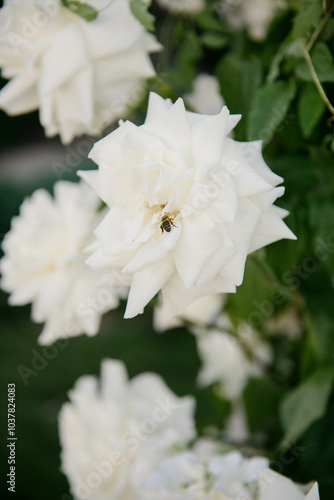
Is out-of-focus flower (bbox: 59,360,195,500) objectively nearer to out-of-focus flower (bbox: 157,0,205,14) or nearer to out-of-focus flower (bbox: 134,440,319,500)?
out-of-focus flower (bbox: 134,440,319,500)

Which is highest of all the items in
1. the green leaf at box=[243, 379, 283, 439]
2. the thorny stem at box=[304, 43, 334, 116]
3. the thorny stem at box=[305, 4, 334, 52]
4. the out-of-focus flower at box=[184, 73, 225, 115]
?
the thorny stem at box=[305, 4, 334, 52]

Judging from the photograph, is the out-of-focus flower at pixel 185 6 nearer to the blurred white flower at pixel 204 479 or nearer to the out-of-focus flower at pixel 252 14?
the out-of-focus flower at pixel 252 14

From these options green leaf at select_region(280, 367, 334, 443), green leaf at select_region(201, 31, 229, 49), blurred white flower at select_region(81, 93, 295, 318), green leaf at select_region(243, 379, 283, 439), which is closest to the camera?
blurred white flower at select_region(81, 93, 295, 318)

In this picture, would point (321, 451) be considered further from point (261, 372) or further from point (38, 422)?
point (38, 422)

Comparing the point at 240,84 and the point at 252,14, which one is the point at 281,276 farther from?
the point at 252,14

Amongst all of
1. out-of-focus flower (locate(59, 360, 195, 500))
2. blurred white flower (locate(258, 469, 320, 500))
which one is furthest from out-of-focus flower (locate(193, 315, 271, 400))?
blurred white flower (locate(258, 469, 320, 500))

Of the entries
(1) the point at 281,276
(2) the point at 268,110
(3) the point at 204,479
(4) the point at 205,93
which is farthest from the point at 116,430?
(4) the point at 205,93

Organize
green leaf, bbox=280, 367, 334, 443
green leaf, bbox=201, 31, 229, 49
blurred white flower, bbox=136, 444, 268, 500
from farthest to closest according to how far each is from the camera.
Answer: green leaf, bbox=201, 31, 229, 49
green leaf, bbox=280, 367, 334, 443
blurred white flower, bbox=136, 444, 268, 500

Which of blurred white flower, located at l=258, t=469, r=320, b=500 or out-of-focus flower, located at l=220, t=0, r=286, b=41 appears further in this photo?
out-of-focus flower, located at l=220, t=0, r=286, b=41
